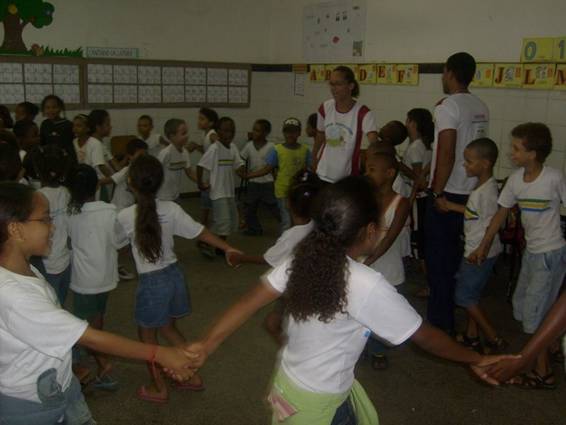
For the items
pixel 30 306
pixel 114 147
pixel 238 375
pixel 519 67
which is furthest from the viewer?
pixel 114 147

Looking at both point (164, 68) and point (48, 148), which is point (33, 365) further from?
point (164, 68)

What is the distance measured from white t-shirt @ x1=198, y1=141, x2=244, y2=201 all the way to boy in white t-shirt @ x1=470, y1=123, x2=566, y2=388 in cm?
280

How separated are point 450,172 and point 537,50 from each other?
7.37 ft

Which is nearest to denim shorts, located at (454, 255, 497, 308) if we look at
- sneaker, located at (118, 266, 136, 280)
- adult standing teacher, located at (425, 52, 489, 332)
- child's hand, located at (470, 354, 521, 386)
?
adult standing teacher, located at (425, 52, 489, 332)

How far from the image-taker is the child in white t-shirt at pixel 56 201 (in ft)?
9.93

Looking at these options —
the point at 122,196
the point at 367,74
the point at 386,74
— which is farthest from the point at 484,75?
the point at 122,196

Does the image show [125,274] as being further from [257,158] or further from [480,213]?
[480,213]

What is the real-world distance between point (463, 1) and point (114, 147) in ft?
14.1

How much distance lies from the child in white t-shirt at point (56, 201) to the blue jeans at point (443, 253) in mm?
2203

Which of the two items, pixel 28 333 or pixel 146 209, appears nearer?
pixel 28 333

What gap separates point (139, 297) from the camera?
2.93 meters

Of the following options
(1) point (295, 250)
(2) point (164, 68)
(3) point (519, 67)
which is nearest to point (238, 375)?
(1) point (295, 250)

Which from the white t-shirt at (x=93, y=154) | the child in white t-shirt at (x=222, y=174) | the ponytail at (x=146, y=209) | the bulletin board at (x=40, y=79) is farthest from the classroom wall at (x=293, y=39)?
the ponytail at (x=146, y=209)

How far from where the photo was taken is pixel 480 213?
348 cm
